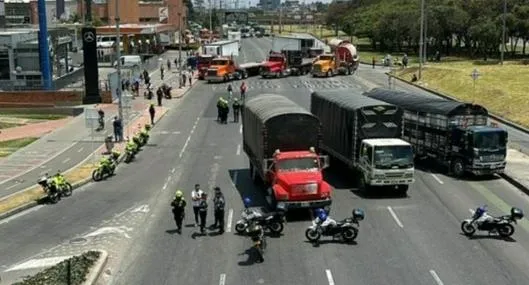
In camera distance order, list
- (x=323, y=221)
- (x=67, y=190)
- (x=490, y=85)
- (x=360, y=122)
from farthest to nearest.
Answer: (x=490, y=85) < (x=67, y=190) < (x=360, y=122) < (x=323, y=221)

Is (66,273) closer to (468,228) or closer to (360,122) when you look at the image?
(468,228)

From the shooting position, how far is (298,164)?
25562 mm

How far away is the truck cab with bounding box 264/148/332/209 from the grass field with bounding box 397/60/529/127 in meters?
25.5

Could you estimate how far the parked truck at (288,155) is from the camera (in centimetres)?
2442

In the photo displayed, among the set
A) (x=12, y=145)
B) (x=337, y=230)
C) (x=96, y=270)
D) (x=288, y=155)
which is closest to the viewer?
(x=96, y=270)

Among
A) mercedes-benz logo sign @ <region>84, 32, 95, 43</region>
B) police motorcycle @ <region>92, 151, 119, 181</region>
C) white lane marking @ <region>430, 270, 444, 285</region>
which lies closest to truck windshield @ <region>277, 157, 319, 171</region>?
white lane marking @ <region>430, 270, 444, 285</region>

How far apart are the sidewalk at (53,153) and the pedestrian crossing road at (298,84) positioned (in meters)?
19.2

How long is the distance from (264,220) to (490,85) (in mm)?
43623

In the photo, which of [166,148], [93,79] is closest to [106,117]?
[93,79]

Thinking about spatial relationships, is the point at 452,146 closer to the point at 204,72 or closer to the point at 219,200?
the point at 219,200

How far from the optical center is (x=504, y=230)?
22.4m

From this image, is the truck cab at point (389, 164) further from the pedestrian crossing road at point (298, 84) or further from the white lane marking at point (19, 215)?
A: the pedestrian crossing road at point (298, 84)

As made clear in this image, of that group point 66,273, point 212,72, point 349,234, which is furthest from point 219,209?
point 212,72

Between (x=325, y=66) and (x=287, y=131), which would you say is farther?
(x=325, y=66)
